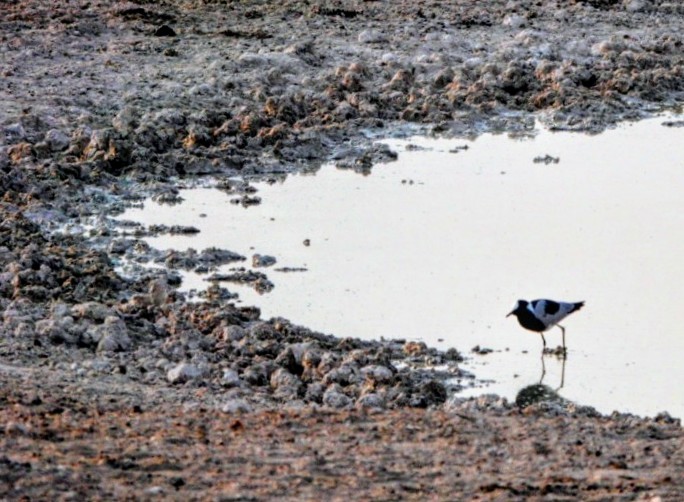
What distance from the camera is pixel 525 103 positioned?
A: 15.6m

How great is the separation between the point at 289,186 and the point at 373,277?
2.34 metres

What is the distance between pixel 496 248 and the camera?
11672mm

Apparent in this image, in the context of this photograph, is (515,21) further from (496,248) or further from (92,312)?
(92,312)

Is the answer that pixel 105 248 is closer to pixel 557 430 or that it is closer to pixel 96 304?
pixel 96 304

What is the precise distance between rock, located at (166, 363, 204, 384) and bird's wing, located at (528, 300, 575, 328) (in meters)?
2.24

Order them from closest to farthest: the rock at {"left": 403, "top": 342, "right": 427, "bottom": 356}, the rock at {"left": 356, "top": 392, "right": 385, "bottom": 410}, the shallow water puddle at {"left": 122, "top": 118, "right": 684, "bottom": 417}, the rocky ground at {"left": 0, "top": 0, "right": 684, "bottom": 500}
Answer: the rocky ground at {"left": 0, "top": 0, "right": 684, "bottom": 500}, the rock at {"left": 356, "top": 392, "right": 385, "bottom": 410}, the rock at {"left": 403, "top": 342, "right": 427, "bottom": 356}, the shallow water puddle at {"left": 122, "top": 118, "right": 684, "bottom": 417}

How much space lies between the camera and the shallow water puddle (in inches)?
387

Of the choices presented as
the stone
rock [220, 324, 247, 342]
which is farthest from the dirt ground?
rock [220, 324, 247, 342]

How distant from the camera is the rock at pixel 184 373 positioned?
333 inches

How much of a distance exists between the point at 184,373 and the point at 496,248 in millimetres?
3822

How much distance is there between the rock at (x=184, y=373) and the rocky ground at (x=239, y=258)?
1cm

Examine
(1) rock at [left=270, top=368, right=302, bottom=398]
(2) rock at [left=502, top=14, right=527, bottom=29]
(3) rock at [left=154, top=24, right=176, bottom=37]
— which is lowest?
(1) rock at [left=270, top=368, right=302, bottom=398]

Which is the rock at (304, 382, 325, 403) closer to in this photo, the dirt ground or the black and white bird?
the dirt ground

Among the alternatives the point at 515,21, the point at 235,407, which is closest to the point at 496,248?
the point at 235,407
